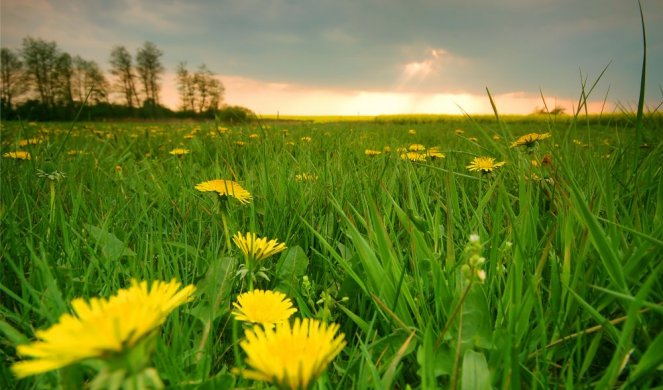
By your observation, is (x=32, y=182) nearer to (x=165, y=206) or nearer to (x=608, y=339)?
(x=165, y=206)

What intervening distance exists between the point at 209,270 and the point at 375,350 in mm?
440

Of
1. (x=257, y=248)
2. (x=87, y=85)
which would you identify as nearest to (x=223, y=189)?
(x=257, y=248)

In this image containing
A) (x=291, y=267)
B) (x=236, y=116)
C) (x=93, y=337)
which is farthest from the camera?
(x=236, y=116)

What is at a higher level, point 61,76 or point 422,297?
point 61,76

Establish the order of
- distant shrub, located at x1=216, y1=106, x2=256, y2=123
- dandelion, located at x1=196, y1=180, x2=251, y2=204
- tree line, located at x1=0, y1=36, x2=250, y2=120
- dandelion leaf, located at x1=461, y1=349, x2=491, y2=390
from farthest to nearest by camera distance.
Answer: tree line, located at x1=0, y1=36, x2=250, y2=120 < distant shrub, located at x1=216, y1=106, x2=256, y2=123 < dandelion, located at x1=196, y1=180, x2=251, y2=204 < dandelion leaf, located at x1=461, y1=349, x2=491, y2=390

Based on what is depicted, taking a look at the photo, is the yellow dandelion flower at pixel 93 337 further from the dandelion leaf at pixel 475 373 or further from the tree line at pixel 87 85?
the tree line at pixel 87 85

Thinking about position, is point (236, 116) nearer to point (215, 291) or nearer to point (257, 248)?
point (257, 248)

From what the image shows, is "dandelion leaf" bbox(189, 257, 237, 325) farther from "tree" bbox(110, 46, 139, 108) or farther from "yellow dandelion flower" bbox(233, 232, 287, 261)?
"tree" bbox(110, 46, 139, 108)

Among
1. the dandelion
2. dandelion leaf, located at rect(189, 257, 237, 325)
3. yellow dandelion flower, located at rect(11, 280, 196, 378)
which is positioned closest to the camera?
yellow dandelion flower, located at rect(11, 280, 196, 378)

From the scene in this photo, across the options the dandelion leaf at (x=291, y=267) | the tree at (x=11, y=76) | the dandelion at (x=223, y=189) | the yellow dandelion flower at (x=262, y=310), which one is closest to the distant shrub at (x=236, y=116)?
the dandelion at (x=223, y=189)

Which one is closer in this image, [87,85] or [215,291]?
[215,291]

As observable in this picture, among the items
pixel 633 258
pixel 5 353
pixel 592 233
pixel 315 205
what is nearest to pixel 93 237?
pixel 5 353

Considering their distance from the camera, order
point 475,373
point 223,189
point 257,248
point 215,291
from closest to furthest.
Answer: point 475,373 → point 215,291 → point 257,248 → point 223,189

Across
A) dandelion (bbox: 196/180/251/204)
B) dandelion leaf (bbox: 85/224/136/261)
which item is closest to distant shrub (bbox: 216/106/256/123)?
dandelion (bbox: 196/180/251/204)
